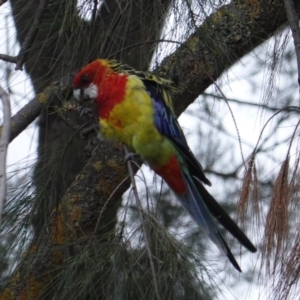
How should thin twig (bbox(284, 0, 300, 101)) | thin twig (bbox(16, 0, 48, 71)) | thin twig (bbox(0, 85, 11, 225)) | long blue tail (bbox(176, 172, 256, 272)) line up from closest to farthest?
thin twig (bbox(0, 85, 11, 225)) → thin twig (bbox(284, 0, 300, 101)) → thin twig (bbox(16, 0, 48, 71)) → long blue tail (bbox(176, 172, 256, 272))

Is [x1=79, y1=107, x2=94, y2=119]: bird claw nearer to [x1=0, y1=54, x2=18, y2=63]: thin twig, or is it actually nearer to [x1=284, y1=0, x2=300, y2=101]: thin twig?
[x1=0, y1=54, x2=18, y2=63]: thin twig

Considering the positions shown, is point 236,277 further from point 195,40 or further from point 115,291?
point 115,291

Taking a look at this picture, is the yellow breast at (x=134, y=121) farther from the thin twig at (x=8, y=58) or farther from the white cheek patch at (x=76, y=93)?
the thin twig at (x=8, y=58)

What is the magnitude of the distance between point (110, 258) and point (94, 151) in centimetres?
65

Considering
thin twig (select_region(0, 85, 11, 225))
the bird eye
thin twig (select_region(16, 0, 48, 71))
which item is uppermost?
the bird eye

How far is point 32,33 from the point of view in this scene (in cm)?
184

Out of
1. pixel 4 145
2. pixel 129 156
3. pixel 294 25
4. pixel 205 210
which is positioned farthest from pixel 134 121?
pixel 4 145

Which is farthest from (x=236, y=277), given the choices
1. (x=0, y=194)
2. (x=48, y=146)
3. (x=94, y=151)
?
(x=0, y=194)

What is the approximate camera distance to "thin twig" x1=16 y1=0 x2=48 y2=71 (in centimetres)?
180

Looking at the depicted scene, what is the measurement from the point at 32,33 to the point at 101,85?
0.25m

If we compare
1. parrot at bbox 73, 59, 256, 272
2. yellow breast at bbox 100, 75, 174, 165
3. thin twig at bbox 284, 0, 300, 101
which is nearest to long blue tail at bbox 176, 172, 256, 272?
parrot at bbox 73, 59, 256, 272

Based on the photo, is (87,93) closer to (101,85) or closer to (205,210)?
(101,85)

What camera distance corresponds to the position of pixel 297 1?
2145 millimetres

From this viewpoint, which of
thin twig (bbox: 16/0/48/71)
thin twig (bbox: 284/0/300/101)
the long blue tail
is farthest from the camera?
the long blue tail
